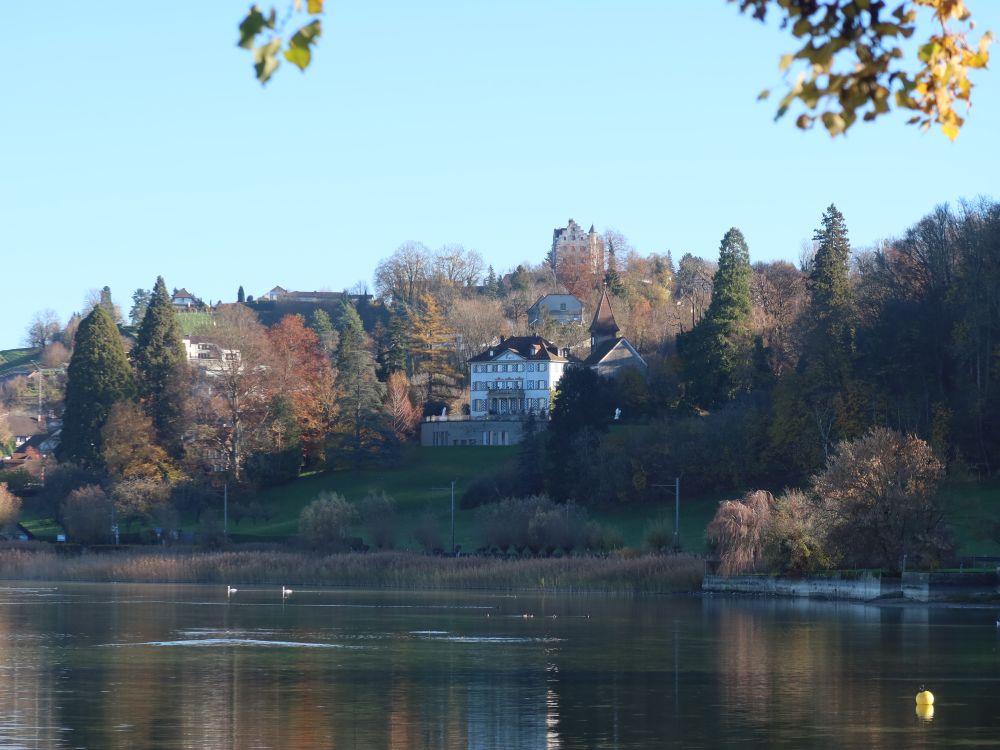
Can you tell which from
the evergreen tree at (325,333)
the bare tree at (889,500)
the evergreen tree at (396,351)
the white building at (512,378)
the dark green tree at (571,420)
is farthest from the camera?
the evergreen tree at (325,333)

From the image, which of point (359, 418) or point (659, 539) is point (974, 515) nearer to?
point (659, 539)

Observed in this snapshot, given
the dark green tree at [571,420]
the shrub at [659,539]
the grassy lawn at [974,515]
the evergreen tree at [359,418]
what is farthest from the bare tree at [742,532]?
the evergreen tree at [359,418]

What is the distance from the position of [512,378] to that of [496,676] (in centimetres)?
9624

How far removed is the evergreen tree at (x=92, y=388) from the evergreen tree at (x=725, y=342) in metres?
40.4

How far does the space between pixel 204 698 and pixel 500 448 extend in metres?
86.1

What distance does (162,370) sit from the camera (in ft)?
354

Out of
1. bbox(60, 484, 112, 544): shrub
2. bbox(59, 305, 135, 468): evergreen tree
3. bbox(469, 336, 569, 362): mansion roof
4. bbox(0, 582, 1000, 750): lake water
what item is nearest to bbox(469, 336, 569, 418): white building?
bbox(469, 336, 569, 362): mansion roof

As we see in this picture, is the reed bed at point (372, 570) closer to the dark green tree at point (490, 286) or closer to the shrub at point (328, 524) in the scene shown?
the shrub at point (328, 524)

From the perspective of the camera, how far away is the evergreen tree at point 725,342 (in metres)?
97.7

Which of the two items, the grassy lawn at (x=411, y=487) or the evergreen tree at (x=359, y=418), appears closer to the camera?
the grassy lawn at (x=411, y=487)

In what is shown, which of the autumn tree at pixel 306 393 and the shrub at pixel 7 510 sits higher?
the autumn tree at pixel 306 393

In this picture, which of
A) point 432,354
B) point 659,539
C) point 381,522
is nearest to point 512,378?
point 432,354

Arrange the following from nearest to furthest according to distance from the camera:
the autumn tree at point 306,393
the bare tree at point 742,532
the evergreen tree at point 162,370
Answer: the bare tree at point 742,532 < the evergreen tree at point 162,370 < the autumn tree at point 306,393

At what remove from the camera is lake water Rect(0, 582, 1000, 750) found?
83.2 feet
